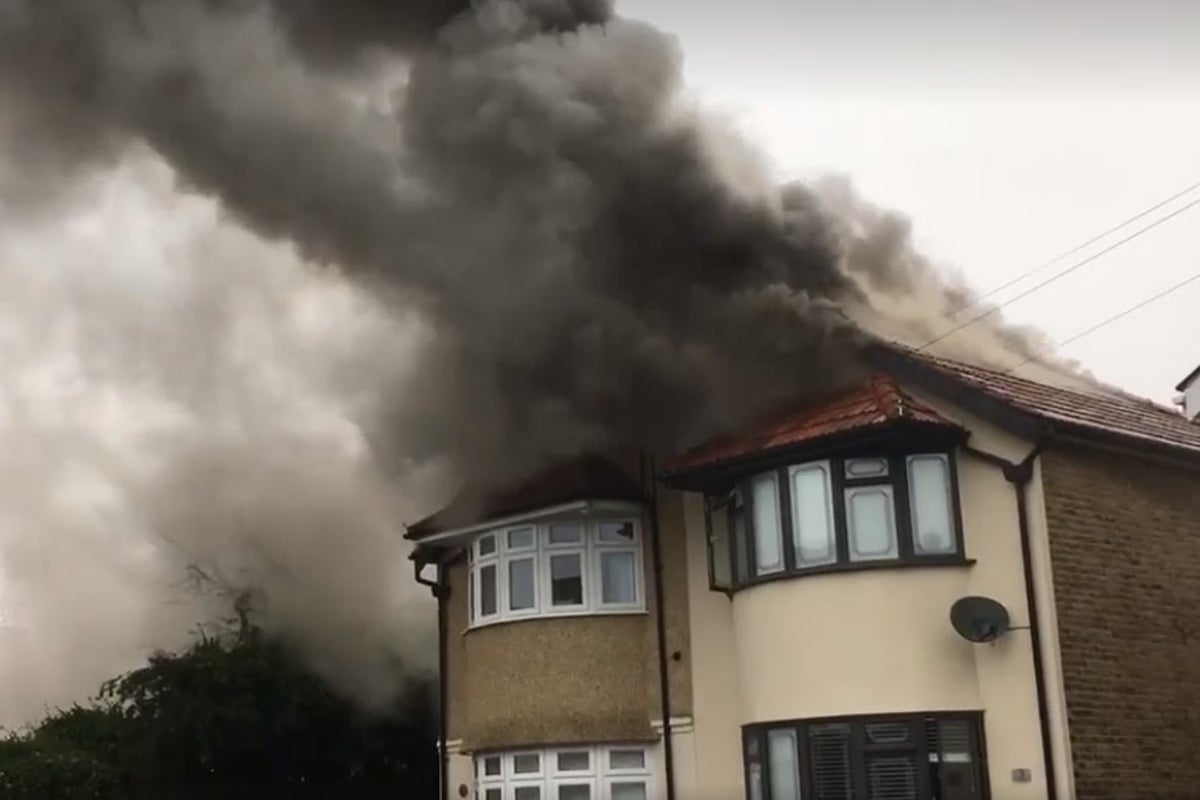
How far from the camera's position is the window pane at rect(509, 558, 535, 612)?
17.8 metres

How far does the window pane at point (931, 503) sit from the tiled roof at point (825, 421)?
493mm

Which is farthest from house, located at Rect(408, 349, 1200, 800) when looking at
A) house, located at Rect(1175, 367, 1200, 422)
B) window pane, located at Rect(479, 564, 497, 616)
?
house, located at Rect(1175, 367, 1200, 422)

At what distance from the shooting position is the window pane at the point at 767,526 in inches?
604

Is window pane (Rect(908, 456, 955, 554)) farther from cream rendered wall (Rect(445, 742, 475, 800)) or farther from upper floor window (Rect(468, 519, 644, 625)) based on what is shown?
cream rendered wall (Rect(445, 742, 475, 800))

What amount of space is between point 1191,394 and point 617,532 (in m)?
11.7

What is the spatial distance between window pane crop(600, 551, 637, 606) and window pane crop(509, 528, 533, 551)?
3.13 ft

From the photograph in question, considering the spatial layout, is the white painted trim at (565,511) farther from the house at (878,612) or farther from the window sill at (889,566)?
the window sill at (889,566)

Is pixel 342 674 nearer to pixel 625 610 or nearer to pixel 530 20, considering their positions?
pixel 625 610

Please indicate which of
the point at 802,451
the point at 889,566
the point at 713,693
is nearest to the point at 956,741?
the point at 889,566

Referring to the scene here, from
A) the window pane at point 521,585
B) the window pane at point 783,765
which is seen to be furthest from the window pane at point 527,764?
the window pane at point 783,765

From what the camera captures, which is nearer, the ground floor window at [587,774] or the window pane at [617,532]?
the ground floor window at [587,774]

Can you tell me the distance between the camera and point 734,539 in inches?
637

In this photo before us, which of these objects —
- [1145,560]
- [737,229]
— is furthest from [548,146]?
[1145,560]

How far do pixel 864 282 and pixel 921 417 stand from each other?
5.72m
